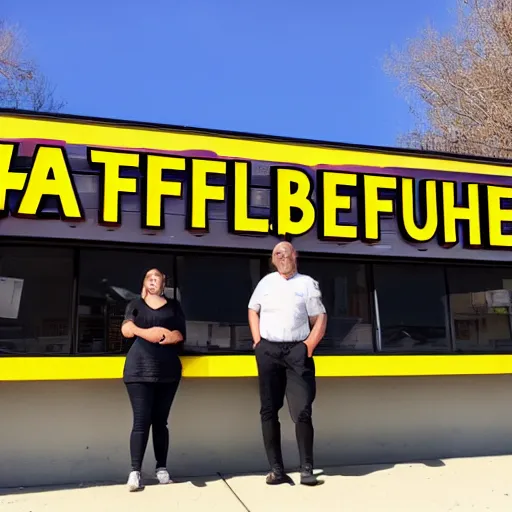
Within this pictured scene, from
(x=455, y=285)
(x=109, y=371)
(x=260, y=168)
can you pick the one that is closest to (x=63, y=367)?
(x=109, y=371)

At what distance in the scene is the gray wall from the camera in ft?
15.9

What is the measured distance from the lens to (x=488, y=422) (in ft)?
19.7

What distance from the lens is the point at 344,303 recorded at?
5.73 metres

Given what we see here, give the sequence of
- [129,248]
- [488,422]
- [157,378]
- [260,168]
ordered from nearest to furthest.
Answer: [157,378], [129,248], [260,168], [488,422]

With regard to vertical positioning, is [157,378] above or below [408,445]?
above

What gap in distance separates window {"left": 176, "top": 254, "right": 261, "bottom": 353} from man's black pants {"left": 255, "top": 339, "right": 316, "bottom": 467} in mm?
799

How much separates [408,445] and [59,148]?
4.50 m

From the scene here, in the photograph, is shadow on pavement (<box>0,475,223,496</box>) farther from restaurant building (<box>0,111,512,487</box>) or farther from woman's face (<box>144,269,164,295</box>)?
woman's face (<box>144,269,164,295</box>)

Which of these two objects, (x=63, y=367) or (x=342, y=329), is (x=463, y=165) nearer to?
(x=342, y=329)

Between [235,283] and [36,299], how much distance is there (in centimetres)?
184

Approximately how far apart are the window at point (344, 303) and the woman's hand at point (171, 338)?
1.55 m

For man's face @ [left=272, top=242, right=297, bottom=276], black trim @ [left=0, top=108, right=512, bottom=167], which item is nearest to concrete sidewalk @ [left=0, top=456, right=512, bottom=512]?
man's face @ [left=272, top=242, right=297, bottom=276]

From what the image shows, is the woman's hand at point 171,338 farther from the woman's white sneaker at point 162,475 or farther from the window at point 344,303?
the window at point 344,303

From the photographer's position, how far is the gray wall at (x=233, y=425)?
4855 millimetres
